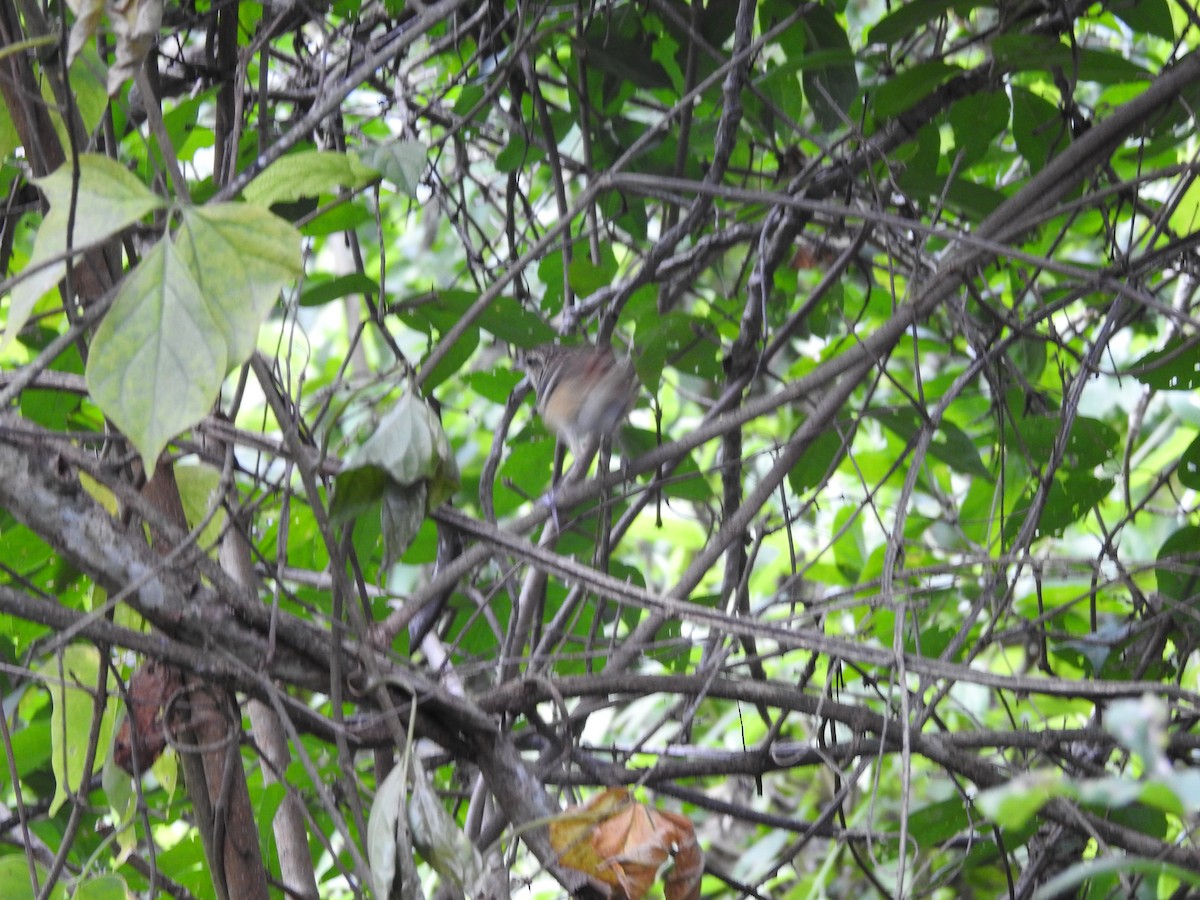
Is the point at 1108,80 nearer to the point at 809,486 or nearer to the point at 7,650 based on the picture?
the point at 809,486

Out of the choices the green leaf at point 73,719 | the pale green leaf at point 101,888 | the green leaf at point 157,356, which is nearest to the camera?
the green leaf at point 157,356

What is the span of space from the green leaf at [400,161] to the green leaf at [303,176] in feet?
0.39

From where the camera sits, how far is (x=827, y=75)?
1265 millimetres

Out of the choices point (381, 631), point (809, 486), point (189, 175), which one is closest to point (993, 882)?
point (809, 486)

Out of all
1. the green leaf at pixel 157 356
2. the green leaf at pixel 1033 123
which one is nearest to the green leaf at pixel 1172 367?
the green leaf at pixel 1033 123

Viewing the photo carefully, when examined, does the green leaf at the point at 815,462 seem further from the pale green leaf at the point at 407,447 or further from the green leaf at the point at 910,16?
the pale green leaf at the point at 407,447

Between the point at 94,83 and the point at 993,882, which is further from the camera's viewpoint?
the point at 993,882

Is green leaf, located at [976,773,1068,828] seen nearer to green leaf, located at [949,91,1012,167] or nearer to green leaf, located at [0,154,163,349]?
green leaf, located at [0,154,163,349]

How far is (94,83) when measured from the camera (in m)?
0.90

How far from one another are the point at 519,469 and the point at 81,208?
716 mm

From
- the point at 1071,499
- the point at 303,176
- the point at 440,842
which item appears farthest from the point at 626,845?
the point at 1071,499

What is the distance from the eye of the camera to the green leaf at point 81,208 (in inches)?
25.6

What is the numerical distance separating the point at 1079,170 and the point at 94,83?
872mm

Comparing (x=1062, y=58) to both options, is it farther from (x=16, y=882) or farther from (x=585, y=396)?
(x=16, y=882)
